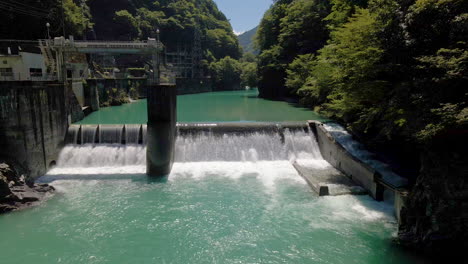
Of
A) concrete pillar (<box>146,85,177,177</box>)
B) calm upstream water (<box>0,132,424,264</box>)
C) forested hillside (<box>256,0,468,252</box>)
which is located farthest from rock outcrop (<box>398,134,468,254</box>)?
concrete pillar (<box>146,85,177,177</box>)

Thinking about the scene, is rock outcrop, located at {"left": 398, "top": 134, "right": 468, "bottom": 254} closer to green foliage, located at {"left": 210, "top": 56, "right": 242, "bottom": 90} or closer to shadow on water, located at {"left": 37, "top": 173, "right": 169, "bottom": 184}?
shadow on water, located at {"left": 37, "top": 173, "right": 169, "bottom": 184}

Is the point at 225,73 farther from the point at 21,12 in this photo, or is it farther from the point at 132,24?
the point at 21,12

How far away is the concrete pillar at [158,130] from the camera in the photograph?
52.9ft

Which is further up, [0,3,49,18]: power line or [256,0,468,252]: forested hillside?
[0,3,49,18]: power line

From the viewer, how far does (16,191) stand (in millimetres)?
12898

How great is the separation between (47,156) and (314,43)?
33370 mm

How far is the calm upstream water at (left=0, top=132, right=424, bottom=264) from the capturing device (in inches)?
381

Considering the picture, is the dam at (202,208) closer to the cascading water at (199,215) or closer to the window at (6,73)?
the cascading water at (199,215)

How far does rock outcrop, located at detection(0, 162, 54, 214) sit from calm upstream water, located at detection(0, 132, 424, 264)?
1.47 ft

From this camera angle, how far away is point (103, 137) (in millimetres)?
19062

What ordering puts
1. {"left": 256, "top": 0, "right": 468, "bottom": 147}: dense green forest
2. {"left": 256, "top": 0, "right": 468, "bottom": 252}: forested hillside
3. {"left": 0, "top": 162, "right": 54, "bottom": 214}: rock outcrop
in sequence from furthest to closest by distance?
{"left": 0, "top": 162, "right": 54, "bottom": 214}: rock outcrop
{"left": 256, "top": 0, "right": 468, "bottom": 147}: dense green forest
{"left": 256, "top": 0, "right": 468, "bottom": 252}: forested hillside

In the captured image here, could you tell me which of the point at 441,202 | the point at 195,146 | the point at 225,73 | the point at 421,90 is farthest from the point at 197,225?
the point at 225,73

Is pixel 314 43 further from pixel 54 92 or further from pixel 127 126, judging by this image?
pixel 54 92

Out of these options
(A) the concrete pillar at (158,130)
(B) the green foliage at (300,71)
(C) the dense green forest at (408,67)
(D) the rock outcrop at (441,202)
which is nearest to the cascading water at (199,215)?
(A) the concrete pillar at (158,130)
